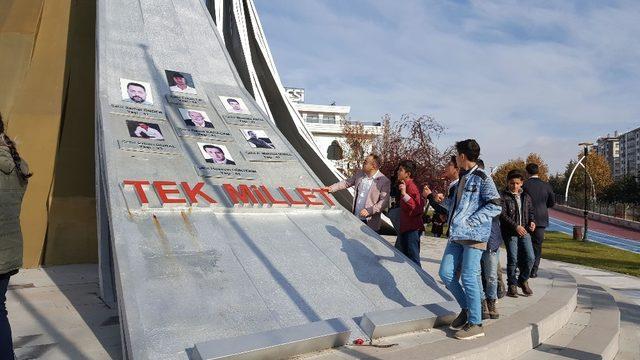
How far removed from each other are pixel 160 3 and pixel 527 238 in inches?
317

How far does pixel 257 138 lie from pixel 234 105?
2.91 ft

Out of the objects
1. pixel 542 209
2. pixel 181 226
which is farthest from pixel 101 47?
pixel 542 209

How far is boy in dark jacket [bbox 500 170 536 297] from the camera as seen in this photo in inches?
244

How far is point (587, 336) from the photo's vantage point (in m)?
5.06

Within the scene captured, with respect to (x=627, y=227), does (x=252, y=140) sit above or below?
above

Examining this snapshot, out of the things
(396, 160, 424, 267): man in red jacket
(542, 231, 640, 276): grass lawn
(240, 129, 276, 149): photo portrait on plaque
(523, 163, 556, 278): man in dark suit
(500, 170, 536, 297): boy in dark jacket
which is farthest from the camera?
(542, 231, 640, 276): grass lawn

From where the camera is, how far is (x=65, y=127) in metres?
7.87

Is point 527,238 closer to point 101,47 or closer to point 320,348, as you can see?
point 320,348

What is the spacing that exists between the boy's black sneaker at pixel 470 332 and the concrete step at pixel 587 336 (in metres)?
0.44

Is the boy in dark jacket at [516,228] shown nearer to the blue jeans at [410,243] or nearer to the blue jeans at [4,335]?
the blue jeans at [410,243]

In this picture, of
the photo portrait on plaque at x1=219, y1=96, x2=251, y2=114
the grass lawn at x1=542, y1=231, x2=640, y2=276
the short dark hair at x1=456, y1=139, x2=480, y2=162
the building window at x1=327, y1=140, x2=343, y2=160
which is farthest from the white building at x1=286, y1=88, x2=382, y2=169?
the short dark hair at x1=456, y1=139, x2=480, y2=162

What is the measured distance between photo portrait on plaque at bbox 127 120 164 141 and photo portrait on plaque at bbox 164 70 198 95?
1206 mm

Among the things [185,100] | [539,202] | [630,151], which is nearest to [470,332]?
[539,202]

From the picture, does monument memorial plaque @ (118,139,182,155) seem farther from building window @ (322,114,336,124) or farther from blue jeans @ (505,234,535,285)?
building window @ (322,114,336,124)
